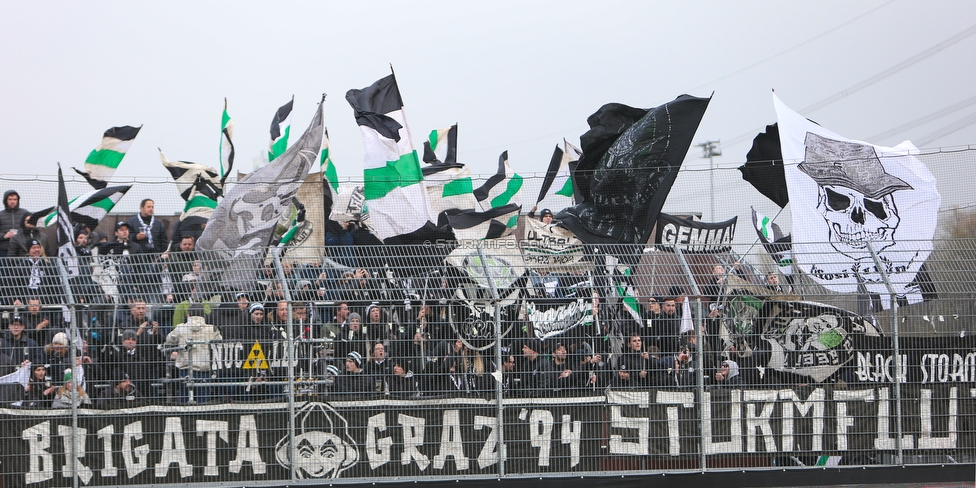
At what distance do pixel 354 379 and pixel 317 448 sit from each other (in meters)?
0.73

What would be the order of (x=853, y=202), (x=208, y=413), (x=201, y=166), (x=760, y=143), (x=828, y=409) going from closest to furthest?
(x=208, y=413) < (x=828, y=409) < (x=853, y=202) < (x=201, y=166) < (x=760, y=143)

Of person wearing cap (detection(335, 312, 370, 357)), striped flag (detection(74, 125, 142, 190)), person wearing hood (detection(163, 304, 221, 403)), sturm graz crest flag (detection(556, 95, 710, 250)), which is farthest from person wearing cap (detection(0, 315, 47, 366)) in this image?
sturm graz crest flag (detection(556, 95, 710, 250))

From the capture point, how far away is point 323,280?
801 cm

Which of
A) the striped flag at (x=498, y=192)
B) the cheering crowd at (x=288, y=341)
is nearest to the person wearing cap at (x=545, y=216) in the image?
the striped flag at (x=498, y=192)

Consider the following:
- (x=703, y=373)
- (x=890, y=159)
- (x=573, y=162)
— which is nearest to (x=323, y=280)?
(x=703, y=373)

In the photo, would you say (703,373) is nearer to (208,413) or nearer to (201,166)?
(208,413)

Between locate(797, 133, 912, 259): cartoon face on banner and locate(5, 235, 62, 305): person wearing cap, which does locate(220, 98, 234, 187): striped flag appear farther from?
locate(797, 133, 912, 259): cartoon face on banner

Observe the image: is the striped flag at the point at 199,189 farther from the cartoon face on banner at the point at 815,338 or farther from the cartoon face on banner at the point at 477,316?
the cartoon face on banner at the point at 815,338

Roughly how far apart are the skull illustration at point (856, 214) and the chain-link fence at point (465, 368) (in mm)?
1692

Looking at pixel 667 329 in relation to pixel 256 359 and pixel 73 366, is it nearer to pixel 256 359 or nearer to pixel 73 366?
pixel 256 359

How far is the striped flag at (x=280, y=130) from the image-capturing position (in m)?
12.2

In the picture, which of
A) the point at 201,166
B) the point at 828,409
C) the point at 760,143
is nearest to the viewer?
the point at 828,409

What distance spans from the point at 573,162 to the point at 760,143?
2.73 m

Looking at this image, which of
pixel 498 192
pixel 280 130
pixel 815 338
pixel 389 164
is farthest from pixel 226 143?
pixel 815 338
